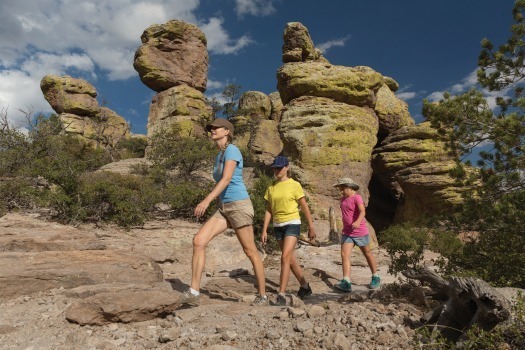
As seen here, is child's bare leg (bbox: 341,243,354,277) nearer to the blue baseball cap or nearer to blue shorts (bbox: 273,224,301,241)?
blue shorts (bbox: 273,224,301,241)

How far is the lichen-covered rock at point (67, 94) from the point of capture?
3472 centimetres

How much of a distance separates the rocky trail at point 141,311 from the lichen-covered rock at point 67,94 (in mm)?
33026

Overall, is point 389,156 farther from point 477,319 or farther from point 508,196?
point 477,319

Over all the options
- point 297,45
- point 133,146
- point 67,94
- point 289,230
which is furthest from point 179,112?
point 289,230

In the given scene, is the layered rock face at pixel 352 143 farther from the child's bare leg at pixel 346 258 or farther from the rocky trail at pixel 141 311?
the rocky trail at pixel 141 311

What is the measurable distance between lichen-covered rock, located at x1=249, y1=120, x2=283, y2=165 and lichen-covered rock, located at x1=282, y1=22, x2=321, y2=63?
11914 millimetres

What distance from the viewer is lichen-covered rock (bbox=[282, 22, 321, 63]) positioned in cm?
2027

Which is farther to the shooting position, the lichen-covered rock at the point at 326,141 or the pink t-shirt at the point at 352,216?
the lichen-covered rock at the point at 326,141

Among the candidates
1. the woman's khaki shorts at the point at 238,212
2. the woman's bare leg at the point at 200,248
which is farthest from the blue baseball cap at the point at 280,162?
the woman's bare leg at the point at 200,248

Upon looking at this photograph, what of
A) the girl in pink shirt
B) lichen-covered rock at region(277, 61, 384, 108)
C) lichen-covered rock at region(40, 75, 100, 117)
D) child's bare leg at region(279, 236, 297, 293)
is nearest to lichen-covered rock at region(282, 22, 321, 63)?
lichen-covered rock at region(277, 61, 384, 108)

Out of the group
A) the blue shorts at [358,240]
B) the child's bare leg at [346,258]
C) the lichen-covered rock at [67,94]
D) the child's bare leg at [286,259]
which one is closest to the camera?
the child's bare leg at [286,259]

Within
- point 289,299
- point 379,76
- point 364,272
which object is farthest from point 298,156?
point 289,299

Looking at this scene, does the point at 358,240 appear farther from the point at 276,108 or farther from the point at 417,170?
the point at 276,108

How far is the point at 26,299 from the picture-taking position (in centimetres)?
384
